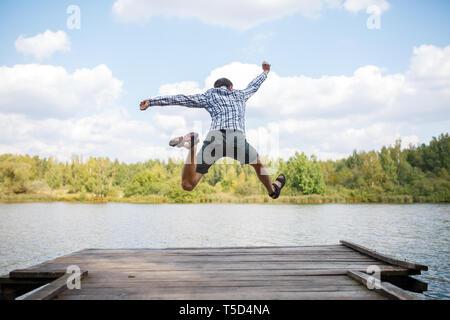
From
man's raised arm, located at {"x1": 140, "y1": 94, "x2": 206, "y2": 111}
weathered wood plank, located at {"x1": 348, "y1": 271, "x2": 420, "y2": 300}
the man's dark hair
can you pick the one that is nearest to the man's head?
the man's dark hair

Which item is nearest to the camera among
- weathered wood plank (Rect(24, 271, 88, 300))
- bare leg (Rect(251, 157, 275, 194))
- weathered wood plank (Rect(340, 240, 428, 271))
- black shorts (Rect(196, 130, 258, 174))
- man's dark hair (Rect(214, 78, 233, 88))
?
weathered wood plank (Rect(24, 271, 88, 300))

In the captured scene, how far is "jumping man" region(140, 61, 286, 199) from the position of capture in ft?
14.5

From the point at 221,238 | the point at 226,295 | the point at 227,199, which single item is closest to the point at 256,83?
the point at 226,295

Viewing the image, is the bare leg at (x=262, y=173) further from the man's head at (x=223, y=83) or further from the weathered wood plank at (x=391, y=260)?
the weathered wood plank at (x=391, y=260)

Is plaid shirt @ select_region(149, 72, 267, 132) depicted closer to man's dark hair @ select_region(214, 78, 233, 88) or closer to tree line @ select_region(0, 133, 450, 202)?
man's dark hair @ select_region(214, 78, 233, 88)

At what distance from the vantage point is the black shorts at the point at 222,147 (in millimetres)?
4430

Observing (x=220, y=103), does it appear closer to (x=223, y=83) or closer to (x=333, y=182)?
(x=223, y=83)

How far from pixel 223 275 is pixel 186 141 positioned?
204cm

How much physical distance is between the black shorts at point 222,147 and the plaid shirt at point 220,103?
0.30 ft

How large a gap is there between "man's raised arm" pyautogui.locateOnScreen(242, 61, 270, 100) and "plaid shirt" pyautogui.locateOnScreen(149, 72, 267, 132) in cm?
5

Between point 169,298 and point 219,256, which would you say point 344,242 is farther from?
point 169,298

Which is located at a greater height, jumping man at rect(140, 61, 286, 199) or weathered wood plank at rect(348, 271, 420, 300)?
jumping man at rect(140, 61, 286, 199)
